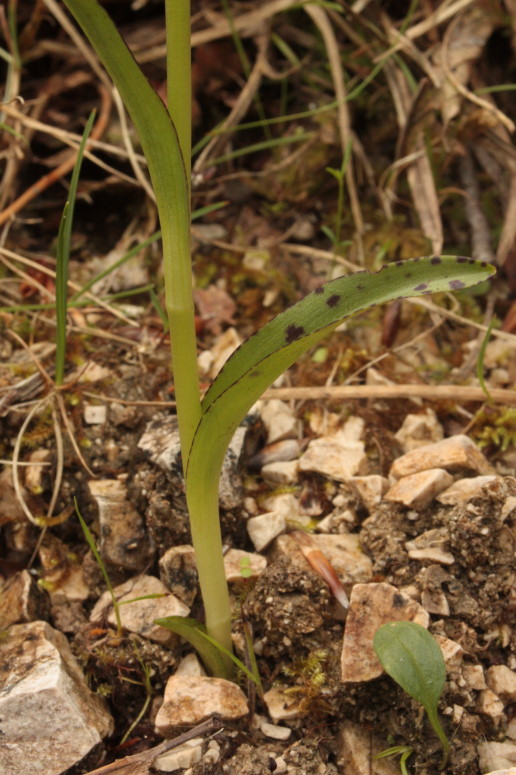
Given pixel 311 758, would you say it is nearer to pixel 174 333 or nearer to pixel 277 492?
pixel 277 492

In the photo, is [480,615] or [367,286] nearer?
[367,286]

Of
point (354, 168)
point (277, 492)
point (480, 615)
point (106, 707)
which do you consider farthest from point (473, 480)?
point (354, 168)

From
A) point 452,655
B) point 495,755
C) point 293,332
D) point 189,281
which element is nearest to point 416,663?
point 452,655

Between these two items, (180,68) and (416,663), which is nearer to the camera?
Answer: (180,68)

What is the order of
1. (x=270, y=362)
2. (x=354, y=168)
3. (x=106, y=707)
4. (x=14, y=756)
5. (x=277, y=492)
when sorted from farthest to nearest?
1. (x=354, y=168)
2. (x=277, y=492)
3. (x=106, y=707)
4. (x=14, y=756)
5. (x=270, y=362)

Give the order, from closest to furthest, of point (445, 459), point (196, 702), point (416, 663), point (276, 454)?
point (416, 663), point (196, 702), point (445, 459), point (276, 454)

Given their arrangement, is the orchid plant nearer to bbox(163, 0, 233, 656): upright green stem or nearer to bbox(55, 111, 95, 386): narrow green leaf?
bbox(163, 0, 233, 656): upright green stem

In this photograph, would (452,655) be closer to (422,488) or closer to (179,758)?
(422,488)
